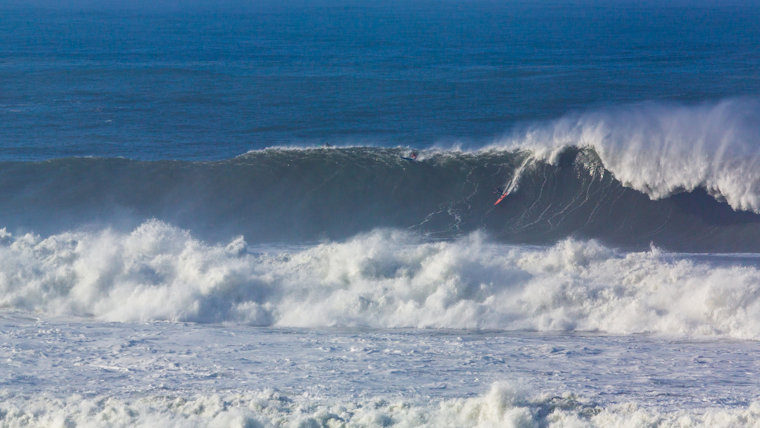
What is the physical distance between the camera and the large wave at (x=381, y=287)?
11.6 meters

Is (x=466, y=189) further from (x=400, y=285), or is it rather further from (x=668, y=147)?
(x=400, y=285)

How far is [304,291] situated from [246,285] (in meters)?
1.08

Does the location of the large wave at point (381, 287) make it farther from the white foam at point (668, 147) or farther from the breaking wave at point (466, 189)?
the white foam at point (668, 147)

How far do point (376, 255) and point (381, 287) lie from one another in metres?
0.84

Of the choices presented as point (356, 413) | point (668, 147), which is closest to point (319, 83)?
point (668, 147)

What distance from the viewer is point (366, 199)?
18.8 metres

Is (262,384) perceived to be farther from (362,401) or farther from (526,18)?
(526,18)

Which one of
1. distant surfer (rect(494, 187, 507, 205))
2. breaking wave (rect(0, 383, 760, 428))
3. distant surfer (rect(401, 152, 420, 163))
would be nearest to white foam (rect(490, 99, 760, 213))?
distant surfer (rect(494, 187, 507, 205))

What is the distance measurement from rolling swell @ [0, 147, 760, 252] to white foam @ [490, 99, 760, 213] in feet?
1.14

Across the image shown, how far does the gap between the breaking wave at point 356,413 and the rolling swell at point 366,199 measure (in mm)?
8491

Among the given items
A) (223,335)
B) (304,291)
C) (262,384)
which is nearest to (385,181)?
(304,291)

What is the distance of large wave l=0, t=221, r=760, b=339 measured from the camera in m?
11.6

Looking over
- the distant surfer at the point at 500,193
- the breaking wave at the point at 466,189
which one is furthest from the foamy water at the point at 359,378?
the distant surfer at the point at 500,193

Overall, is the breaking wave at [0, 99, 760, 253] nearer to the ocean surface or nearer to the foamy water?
the ocean surface
